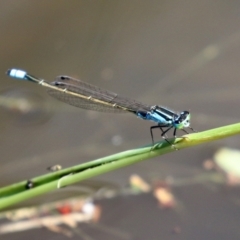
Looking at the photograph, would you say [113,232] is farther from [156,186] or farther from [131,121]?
[131,121]

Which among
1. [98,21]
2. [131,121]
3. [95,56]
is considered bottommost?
[131,121]

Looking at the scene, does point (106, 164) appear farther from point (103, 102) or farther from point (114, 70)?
point (114, 70)

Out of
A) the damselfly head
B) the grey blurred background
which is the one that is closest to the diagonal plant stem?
the damselfly head

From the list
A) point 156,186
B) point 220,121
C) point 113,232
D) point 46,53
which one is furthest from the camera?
point 46,53

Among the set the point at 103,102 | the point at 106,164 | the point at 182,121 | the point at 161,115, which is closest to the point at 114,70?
the point at 103,102

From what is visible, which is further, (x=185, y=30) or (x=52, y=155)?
(x=185, y=30)

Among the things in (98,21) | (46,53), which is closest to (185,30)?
(98,21)
